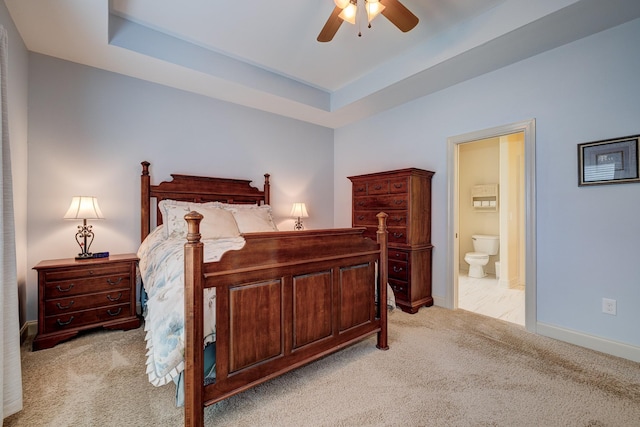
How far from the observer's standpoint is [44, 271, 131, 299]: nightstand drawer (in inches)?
92.2

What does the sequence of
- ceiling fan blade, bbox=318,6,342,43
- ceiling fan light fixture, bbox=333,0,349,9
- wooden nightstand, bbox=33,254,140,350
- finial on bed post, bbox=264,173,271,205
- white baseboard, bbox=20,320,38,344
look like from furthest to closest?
finial on bed post, bbox=264,173,271,205, white baseboard, bbox=20,320,38,344, wooden nightstand, bbox=33,254,140,350, ceiling fan blade, bbox=318,6,342,43, ceiling fan light fixture, bbox=333,0,349,9

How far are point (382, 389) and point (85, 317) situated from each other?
8.44 ft

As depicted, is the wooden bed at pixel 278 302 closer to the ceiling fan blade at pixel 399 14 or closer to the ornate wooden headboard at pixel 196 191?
the ceiling fan blade at pixel 399 14

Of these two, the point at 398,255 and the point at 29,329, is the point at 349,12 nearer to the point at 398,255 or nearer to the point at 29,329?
the point at 398,255

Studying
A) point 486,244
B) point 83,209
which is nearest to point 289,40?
point 83,209

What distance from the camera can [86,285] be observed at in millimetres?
2482

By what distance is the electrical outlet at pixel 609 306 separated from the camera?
7.41 feet

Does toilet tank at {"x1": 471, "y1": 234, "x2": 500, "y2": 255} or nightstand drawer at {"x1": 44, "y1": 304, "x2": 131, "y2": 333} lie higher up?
toilet tank at {"x1": 471, "y1": 234, "x2": 500, "y2": 255}

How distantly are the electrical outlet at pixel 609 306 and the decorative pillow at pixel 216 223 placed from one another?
10.9 feet

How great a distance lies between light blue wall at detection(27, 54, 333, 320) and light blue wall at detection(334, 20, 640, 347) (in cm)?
293

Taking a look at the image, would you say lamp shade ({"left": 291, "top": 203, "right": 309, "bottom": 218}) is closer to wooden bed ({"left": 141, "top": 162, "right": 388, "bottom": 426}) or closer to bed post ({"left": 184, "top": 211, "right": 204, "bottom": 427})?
wooden bed ({"left": 141, "top": 162, "right": 388, "bottom": 426})

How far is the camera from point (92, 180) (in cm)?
288

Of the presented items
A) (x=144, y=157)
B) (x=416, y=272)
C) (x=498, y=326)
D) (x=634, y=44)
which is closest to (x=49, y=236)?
(x=144, y=157)

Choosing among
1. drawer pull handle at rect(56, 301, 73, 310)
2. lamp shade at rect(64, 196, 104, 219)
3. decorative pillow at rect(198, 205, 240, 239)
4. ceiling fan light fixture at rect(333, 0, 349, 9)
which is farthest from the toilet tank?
drawer pull handle at rect(56, 301, 73, 310)
